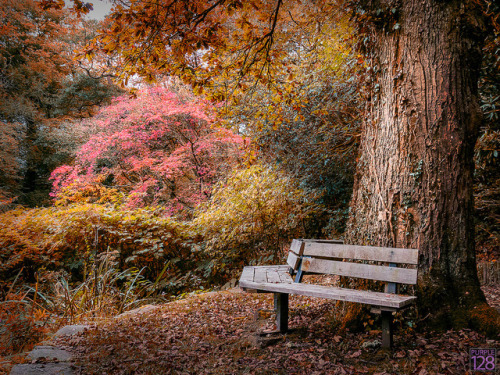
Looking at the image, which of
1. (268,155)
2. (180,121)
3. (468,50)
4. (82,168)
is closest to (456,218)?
(468,50)

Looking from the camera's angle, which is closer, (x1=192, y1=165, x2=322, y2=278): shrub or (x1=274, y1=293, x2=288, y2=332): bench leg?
(x1=274, y1=293, x2=288, y2=332): bench leg

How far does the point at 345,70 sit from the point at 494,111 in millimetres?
2276

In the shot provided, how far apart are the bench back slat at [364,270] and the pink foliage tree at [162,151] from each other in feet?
21.1

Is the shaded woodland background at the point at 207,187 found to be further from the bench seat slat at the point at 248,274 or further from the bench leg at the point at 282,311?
→ the bench leg at the point at 282,311

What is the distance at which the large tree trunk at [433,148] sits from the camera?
8.92 ft

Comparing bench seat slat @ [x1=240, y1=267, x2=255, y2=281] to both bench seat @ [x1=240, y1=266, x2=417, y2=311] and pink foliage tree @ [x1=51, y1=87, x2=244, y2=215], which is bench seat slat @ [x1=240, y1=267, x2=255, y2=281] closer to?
bench seat @ [x1=240, y1=266, x2=417, y2=311]

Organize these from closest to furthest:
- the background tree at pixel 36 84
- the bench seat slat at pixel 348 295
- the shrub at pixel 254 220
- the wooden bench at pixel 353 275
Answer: the bench seat slat at pixel 348 295 → the wooden bench at pixel 353 275 → the shrub at pixel 254 220 → the background tree at pixel 36 84

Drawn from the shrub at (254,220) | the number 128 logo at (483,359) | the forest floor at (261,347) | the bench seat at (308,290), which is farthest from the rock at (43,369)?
the shrub at (254,220)

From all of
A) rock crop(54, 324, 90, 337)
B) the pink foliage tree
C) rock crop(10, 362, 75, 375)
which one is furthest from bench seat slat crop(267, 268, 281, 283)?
the pink foliage tree

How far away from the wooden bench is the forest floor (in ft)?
0.75

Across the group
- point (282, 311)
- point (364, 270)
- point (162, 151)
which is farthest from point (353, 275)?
point (162, 151)

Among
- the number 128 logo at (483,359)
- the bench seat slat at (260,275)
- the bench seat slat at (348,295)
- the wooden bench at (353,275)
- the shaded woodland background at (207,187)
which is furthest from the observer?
the shaded woodland background at (207,187)

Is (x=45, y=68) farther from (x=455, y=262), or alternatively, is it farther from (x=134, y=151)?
(x=455, y=262)

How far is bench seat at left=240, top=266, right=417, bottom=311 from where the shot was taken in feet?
7.54
